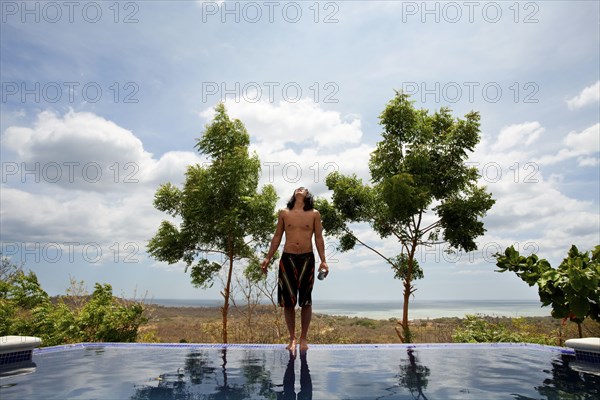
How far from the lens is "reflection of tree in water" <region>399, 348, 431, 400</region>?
3.95 metres

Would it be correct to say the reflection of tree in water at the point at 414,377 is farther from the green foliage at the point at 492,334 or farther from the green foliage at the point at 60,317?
the green foliage at the point at 60,317

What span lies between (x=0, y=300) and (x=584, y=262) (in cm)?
1256

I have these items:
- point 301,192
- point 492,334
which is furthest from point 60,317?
point 492,334

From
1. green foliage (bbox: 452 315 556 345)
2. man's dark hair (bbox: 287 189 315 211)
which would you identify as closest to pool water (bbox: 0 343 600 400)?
man's dark hair (bbox: 287 189 315 211)

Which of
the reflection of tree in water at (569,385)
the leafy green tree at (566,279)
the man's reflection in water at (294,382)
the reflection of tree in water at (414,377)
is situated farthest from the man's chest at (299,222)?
the leafy green tree at (566,279)

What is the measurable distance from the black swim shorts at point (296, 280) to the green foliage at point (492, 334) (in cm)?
630

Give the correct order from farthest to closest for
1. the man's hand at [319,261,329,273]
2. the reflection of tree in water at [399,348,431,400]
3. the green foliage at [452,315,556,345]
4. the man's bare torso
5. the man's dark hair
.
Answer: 1. the green foliage at [452,315,556,345]
2. the man's dark hair
3. the man's bare torso
4. the man's hand at [319,261,329,273]
5. the reflection of tree in water at [399,348,431,400]

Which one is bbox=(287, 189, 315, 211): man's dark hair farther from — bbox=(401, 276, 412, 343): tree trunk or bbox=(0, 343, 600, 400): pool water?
bbox=(401, 276, 412, 343): tree trunk

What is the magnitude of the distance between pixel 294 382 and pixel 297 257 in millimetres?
1743

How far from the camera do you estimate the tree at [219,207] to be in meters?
11.3

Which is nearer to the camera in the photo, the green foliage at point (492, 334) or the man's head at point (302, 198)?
the man's head at point (302, 198)

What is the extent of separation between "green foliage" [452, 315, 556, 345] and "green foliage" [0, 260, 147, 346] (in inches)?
318

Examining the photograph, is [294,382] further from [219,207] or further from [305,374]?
[219,207]

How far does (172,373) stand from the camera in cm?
484
